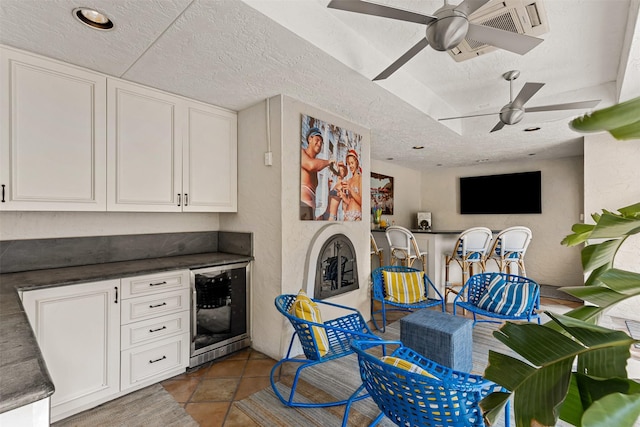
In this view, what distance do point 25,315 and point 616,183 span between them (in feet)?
17.8

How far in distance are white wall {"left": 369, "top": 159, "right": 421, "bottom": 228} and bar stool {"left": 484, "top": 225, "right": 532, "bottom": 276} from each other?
2062mm

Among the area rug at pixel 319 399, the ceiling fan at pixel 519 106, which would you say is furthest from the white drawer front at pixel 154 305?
the ceiling fan at pixel 519 106

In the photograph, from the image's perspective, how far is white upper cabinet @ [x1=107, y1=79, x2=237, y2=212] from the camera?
2.22m

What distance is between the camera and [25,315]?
4.25 feet

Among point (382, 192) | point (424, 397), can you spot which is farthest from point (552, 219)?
Result: point (424, 397)

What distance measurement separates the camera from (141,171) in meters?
2.34

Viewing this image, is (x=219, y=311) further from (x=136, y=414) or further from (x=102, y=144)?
(x=102, y=144)

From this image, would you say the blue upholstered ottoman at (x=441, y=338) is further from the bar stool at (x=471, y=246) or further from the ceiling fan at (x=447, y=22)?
the ceiling fan at (x=447, y=22)

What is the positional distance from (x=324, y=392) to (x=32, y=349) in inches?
66.2

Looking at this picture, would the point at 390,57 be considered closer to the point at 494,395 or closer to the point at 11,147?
the point at 494,395

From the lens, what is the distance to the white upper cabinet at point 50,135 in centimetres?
178

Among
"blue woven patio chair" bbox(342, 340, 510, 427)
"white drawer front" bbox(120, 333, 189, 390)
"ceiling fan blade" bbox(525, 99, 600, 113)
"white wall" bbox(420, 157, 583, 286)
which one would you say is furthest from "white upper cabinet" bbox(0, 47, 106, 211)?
"white wall" bbox(420, 157, 583, 286)

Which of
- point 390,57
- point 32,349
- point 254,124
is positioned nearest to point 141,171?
point 254,124

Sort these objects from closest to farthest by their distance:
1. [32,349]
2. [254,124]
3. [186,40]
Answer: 1. [32,349]
2. [186,40]
3. [254,124]
